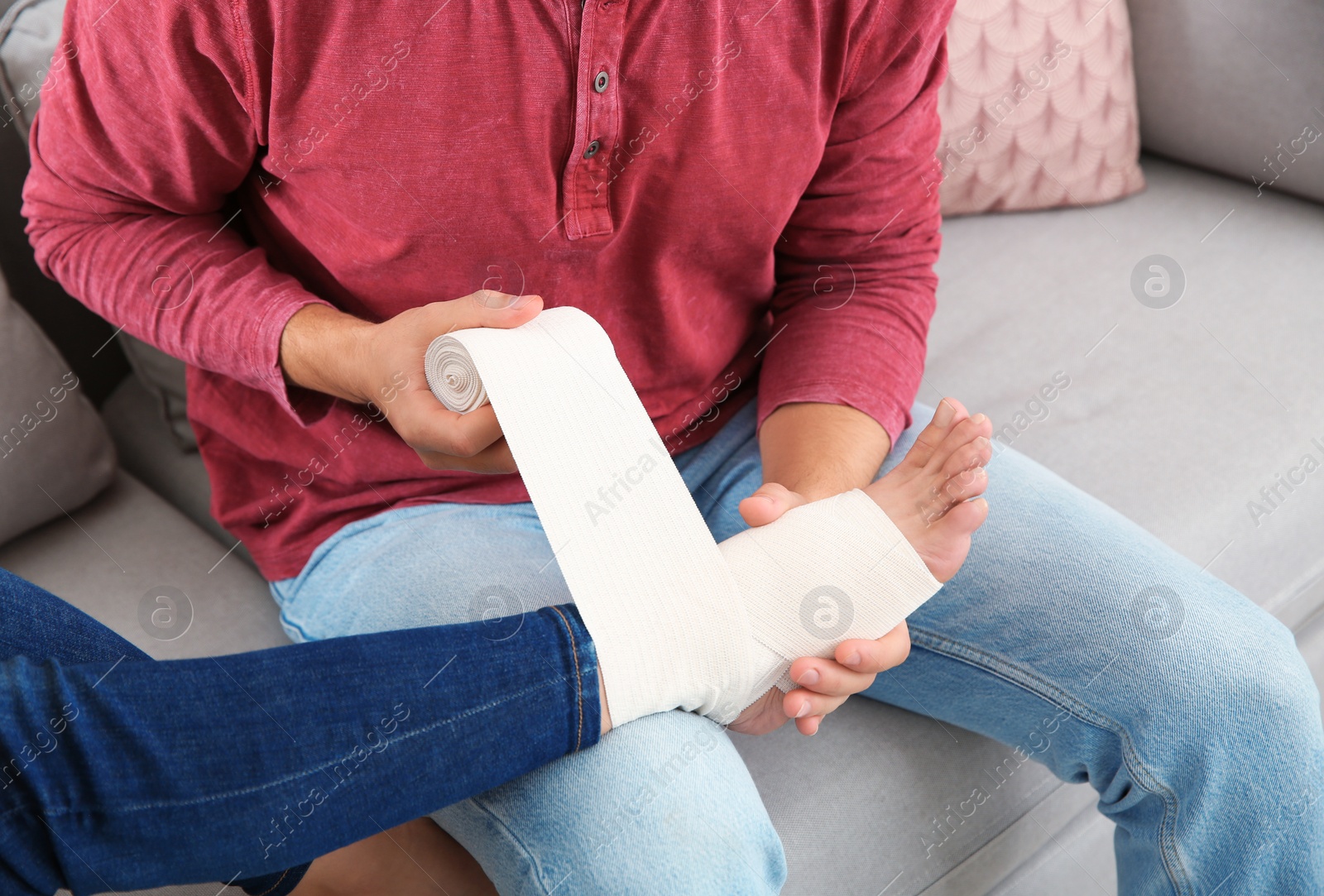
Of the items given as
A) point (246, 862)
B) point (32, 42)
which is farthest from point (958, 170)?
point (246, 862)

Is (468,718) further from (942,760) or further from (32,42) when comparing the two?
(32,42)

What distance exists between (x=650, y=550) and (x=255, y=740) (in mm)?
270

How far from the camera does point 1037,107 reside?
1.33m

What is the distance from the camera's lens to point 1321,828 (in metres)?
0.69

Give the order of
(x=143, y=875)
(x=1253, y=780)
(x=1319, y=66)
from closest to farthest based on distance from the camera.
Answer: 1. (x=143, y=875)
2. (x=1253, y=780)
3. (x=1319, y=66)

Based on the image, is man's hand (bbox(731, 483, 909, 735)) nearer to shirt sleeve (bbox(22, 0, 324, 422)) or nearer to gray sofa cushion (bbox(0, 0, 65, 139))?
shirt sleeve (bbox(22, 0, 324, 422))

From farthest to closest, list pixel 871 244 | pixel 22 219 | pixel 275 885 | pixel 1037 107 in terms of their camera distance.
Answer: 1. pixel 1037 107
2. pixel 22 219
3. pixel 871 244
4. pixel 275 885

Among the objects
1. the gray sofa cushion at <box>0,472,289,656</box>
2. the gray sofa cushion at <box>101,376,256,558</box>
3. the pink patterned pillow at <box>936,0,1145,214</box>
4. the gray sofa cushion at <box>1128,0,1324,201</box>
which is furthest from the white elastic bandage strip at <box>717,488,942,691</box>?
the gray sofa cushion at <box>1128,0,1324,201</box>

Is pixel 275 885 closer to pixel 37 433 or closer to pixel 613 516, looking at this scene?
pixel 613 516

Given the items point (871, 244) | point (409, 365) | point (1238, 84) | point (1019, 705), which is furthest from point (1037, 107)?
point (409, 365)

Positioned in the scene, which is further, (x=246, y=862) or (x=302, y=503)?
(x=302, y=503)

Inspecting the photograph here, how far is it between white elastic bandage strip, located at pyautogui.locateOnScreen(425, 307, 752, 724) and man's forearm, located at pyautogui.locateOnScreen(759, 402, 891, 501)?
0.15 metres

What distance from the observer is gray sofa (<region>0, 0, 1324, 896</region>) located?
32.7 inches

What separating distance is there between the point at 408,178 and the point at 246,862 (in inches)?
18.4
